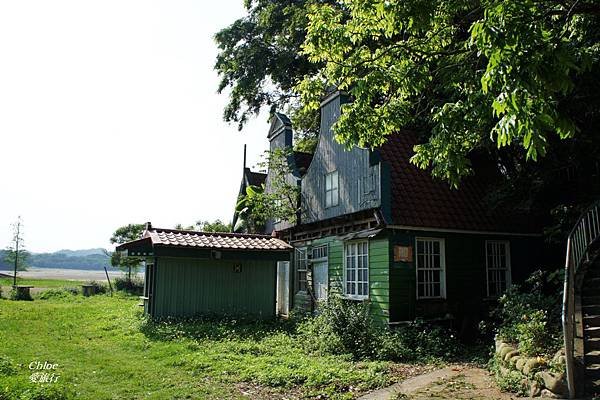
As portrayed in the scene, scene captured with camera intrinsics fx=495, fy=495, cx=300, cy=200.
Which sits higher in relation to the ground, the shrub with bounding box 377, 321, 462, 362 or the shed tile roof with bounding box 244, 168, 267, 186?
the shed tile roof with bounding box 244, 168, 267, 186

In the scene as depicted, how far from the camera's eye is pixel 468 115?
7840 millimetres

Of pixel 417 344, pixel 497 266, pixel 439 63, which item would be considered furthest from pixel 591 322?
pixel 497 266

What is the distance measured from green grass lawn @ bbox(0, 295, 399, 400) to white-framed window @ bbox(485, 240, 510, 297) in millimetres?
5816

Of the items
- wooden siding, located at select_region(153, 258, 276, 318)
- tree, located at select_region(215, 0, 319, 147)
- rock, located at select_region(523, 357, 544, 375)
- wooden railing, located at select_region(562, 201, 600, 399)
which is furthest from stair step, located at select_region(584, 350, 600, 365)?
tree, located at select_region(215, 0, 319, 147)

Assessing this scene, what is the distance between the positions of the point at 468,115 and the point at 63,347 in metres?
10.5

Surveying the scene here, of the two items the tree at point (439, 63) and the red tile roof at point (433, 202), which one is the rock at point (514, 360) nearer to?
the tree at point (439, 63)

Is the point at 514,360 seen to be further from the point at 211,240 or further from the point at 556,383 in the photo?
the point at 211,240

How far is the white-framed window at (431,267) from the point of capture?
513 inches

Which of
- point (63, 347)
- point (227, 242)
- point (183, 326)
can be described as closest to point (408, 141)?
point (227, 242)

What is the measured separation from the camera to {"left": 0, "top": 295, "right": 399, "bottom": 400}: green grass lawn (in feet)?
26.3

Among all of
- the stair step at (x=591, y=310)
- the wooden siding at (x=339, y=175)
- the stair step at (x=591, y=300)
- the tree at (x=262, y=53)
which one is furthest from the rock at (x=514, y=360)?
the tree at (x=262, y=53)

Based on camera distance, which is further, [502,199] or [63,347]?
[502,199]

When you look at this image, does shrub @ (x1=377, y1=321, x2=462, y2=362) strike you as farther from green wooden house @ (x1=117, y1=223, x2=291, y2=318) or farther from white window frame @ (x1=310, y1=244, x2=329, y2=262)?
green wooden house @ (x1=117, y1=223, x2=291, y2=318)

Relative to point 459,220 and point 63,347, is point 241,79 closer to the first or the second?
point 459,220
